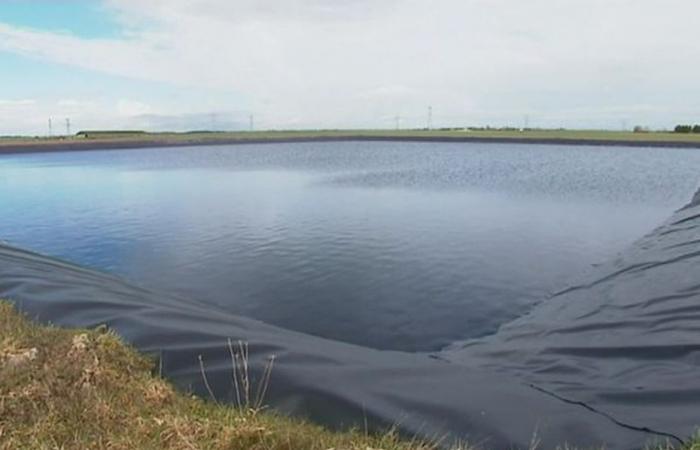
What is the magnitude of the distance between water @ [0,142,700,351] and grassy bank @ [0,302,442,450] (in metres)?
3.59

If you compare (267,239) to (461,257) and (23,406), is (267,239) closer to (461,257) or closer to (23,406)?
(461,257)

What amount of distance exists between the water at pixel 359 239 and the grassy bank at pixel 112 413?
141 inches

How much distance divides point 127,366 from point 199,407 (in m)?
0.99

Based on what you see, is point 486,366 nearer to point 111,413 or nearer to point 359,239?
point 111,413

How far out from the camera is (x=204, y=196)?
71.4 ft

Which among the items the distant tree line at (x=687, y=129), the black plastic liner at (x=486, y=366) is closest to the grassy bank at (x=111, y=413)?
the black plastic liner at (x=486, y=366)

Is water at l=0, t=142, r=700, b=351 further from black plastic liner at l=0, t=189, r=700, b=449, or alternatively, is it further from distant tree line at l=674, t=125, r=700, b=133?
distant tree line at l=674, t=125, r=700, b=133

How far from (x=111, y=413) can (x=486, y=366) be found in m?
3.83

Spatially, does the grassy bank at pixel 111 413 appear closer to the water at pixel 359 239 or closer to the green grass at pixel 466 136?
the water at pixel 359 239

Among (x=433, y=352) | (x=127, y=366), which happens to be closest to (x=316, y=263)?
(x=433, y=352)

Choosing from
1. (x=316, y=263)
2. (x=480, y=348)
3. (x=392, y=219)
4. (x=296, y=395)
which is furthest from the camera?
(x=392, y=219)

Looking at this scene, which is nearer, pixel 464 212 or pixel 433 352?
pixel 433 352

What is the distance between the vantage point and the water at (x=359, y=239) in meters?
8.23

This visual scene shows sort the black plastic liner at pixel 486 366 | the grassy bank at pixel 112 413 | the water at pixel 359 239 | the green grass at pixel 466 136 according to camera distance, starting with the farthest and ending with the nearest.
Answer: the green grass at pixel 466 136 → the water at pixel 359 239 → the black plastic liner at pixel 486 366 → the grassy bank at pixel 112 413
